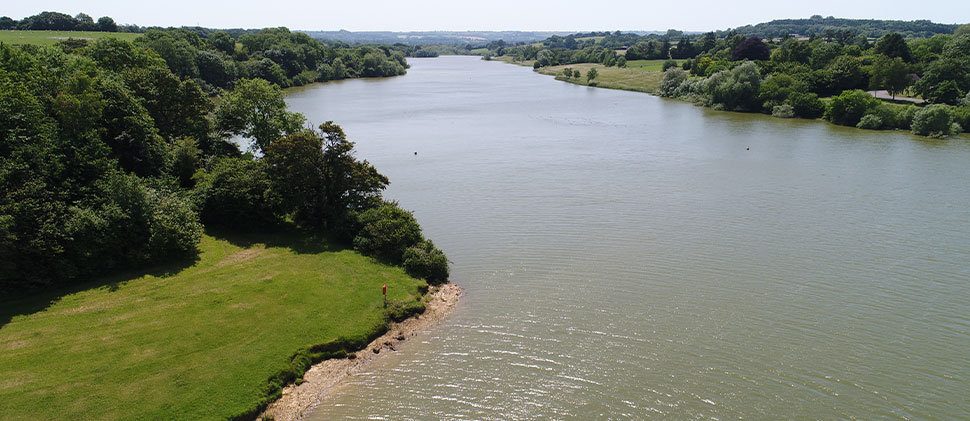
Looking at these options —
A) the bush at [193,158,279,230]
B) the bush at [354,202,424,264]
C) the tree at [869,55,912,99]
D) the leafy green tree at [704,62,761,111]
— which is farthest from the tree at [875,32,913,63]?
the bush at [193,158,279,230]

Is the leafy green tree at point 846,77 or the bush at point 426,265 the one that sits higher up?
the leafy green tree at point 846,77

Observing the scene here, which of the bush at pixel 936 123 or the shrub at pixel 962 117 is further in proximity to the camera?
the shrub at pixel 962 117

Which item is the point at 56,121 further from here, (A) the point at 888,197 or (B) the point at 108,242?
(A) the point at 888,197

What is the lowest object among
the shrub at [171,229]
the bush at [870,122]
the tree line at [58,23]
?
the shrub at [171,229]

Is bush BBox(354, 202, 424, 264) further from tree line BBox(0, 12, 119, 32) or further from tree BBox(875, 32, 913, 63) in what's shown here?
tree line BBox(0, 12, 119, 32)

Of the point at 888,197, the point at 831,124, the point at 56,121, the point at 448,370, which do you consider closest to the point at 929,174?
the point at 888,197

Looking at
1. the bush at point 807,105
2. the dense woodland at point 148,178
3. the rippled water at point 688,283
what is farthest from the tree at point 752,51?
the dense woodland at point 148,178

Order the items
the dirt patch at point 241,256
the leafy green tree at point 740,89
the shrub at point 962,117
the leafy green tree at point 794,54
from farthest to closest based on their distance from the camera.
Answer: the leafy green tree at point 794,54, the leafy green tree at point 740,89, the shrub at point 962,117, the dirt patch at point 241,256

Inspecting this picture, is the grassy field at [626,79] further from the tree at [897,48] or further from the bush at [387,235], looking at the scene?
the bush at [387,235]
